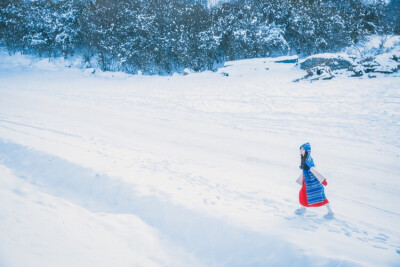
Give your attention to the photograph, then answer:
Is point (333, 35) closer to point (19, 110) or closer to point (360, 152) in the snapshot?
point (360, 152)

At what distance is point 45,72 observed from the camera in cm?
2972

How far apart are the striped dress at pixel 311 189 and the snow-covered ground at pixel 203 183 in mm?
429

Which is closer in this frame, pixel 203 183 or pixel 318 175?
pixel 318 175

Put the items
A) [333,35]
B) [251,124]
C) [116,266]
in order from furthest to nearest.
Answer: [333,35] → [251,124] → [116,266]

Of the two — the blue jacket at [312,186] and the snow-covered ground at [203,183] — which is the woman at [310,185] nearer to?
the blue jacket at [312,186]

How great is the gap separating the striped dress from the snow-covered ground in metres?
0.43

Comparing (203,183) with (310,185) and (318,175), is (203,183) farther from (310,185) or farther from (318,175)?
(318,175)

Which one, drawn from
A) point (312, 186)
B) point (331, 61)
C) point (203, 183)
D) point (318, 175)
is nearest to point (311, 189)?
point (312, 186)

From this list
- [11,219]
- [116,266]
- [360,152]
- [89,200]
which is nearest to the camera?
[116,266]

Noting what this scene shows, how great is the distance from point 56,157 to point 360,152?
29.4ft

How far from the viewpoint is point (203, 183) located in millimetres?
5832

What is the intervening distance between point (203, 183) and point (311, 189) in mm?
2530

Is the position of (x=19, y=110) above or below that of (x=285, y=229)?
above

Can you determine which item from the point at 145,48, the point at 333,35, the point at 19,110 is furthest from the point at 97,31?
the point at 333,35
